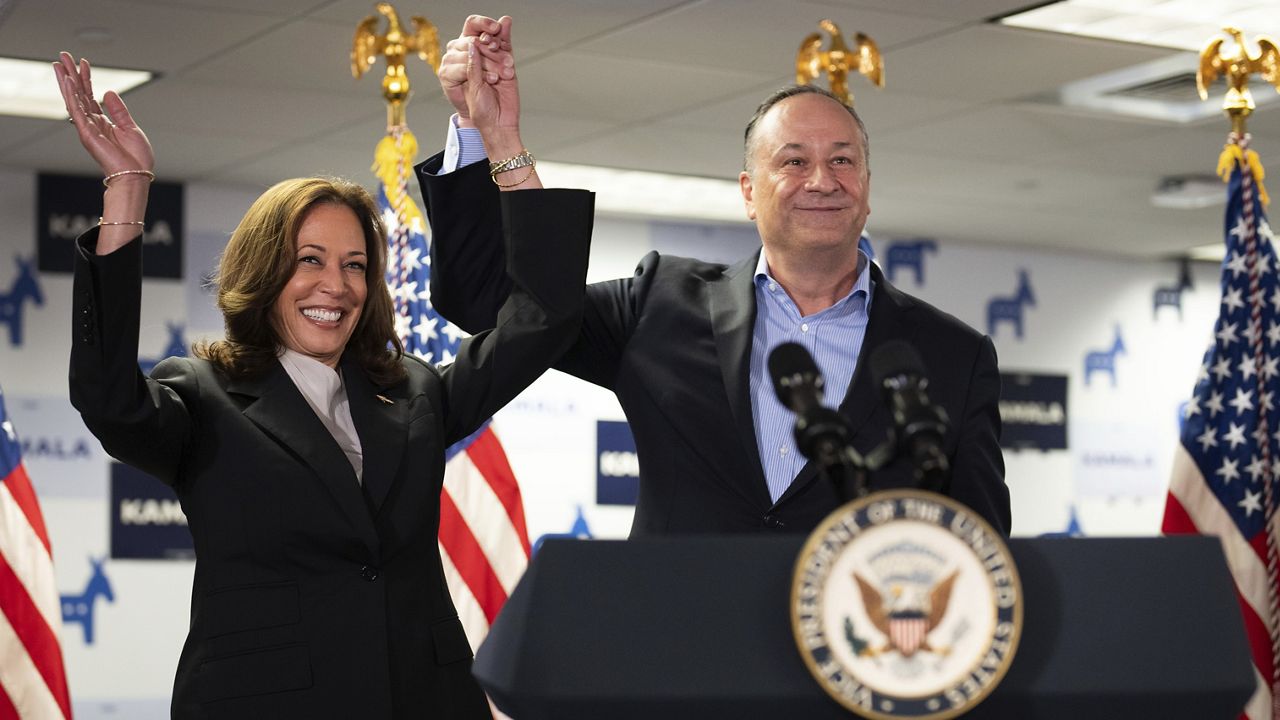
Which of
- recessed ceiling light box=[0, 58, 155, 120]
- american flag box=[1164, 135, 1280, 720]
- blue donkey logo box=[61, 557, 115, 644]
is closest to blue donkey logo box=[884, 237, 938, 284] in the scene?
blue donkey logo box=[61, 557, 115, 644]

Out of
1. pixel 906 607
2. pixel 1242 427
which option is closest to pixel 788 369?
pixel 906 607

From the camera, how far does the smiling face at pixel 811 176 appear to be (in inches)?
84.7

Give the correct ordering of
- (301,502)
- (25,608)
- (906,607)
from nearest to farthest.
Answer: (906,607)
(301,502)
(25,608)

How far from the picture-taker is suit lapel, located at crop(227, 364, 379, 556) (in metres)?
1.95

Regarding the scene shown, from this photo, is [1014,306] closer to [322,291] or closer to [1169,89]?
[1169,89]

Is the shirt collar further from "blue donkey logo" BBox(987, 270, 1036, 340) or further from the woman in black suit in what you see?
"blue donkey logo" BBox(987, 270, 1036, 340)

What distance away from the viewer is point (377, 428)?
6.69ft

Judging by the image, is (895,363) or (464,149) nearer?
(895,363)

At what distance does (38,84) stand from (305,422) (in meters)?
4.79

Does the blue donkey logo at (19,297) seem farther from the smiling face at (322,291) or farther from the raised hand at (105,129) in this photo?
the raised hand at (105,129)

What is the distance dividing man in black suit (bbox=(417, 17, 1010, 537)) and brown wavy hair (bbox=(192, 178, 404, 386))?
136mm

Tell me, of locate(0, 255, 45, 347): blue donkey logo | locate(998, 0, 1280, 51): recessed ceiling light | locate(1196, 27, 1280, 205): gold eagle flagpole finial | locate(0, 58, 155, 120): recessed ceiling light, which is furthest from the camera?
locate(0, 255, 45, 347): blue donkey logo

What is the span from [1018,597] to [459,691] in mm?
1064

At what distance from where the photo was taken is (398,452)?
2.03m
